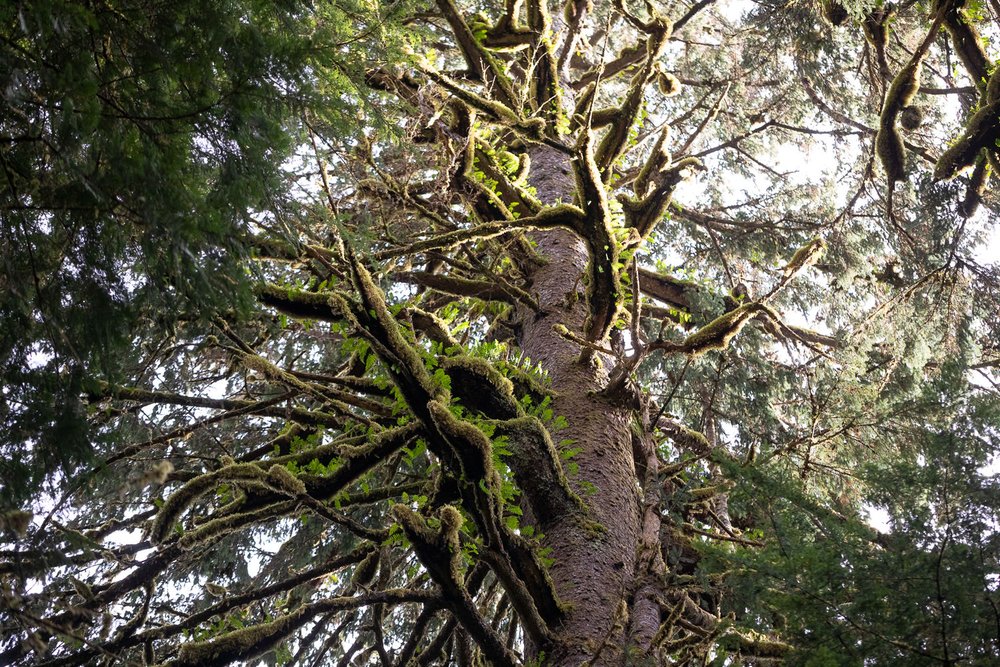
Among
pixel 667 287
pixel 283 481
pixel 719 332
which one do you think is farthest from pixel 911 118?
pixel 283 481

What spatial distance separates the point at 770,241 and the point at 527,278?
325cm

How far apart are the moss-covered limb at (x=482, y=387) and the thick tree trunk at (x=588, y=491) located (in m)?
0.40

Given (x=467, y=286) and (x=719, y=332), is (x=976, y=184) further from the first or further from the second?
(x=467, y=286)

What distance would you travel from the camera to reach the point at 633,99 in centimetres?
416

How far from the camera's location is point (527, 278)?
15.9 feet

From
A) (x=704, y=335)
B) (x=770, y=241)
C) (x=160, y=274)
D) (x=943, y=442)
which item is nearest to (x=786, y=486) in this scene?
(x=943, y=442)

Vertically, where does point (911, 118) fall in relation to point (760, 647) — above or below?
above

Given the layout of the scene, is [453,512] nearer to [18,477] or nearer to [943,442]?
[18,477]

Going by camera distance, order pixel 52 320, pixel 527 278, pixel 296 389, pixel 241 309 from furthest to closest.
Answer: pixel 527 278 < pixel 296 389 < pixel 241 309 < pixel 52 320

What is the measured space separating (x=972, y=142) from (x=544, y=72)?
271 cm

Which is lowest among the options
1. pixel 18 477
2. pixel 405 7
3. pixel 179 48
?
pixel 18 477

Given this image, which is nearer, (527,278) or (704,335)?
(704,335)

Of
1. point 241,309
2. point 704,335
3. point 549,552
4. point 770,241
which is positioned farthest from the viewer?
point 770,241

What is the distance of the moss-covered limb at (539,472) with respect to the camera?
3.26 meters
